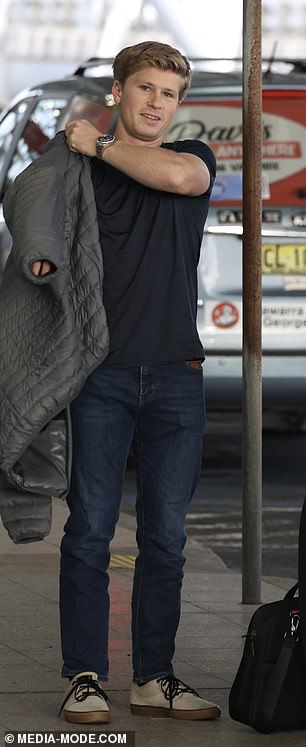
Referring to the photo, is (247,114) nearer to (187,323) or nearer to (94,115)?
(187,323)

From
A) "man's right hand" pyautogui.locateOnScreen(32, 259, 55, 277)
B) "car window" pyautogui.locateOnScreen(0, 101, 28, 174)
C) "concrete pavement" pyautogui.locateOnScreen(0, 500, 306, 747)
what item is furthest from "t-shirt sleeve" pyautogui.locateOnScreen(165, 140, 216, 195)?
"car window" pyautogui.locateOnScreen(0, 101, 28, 174)

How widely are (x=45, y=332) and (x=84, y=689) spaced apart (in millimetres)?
968

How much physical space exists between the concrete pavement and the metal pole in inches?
8.7

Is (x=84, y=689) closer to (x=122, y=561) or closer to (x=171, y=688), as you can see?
(x=171, y=688)

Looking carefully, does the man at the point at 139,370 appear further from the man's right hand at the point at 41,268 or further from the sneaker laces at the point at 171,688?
the man's right hand at the point at 41,268

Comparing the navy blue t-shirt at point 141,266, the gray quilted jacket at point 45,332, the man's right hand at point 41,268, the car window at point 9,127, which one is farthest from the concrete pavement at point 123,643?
the car window at point 9,127

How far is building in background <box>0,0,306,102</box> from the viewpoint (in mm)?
61844

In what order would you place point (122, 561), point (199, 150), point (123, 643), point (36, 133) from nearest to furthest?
point (199, 150) → point (123, 643) → point (122, 561) → point (36, 133)

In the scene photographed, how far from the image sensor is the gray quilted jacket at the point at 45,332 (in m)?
4.87

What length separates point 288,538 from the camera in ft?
28.7

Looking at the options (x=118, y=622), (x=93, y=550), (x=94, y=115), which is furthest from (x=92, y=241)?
(x=94, y=115)

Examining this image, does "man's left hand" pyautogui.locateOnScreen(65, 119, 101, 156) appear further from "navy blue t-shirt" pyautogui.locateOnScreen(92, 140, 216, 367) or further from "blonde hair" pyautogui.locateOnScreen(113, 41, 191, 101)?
"blonde hair" pyautogui.locateOnScreen(113, 41, 191, 101)

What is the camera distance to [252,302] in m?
6.57

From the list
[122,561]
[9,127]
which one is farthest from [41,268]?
[9,127]
